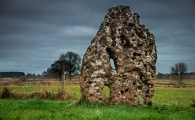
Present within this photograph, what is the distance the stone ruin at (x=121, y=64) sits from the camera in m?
18.6

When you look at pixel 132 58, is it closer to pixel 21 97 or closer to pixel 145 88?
pixel 145 88

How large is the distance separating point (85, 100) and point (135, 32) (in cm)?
562

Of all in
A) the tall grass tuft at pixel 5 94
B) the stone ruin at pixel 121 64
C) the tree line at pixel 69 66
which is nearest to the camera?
the stone ruin at pixel 121 64

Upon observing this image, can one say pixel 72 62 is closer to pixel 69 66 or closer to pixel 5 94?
pixel 69 66

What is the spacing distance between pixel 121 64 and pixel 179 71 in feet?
267

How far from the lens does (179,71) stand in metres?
96.3

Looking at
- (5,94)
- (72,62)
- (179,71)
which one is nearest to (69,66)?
(72,62)

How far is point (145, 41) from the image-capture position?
19.7 m

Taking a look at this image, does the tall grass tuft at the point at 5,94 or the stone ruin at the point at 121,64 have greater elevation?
the stone ruin at the point at 121,64

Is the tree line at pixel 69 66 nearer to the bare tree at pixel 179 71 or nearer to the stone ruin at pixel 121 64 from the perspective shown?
the bare tree at pixel 179 71

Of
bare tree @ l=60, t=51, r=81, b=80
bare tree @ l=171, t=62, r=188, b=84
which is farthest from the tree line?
bare tree @ l=171, t=62, r=188, b=84

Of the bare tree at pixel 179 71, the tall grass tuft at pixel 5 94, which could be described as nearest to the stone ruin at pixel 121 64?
the tall grass tuft at pixel 5 94

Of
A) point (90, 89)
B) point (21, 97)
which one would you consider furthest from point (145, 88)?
point (21, 97)

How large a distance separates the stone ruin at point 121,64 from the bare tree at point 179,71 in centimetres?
7751
